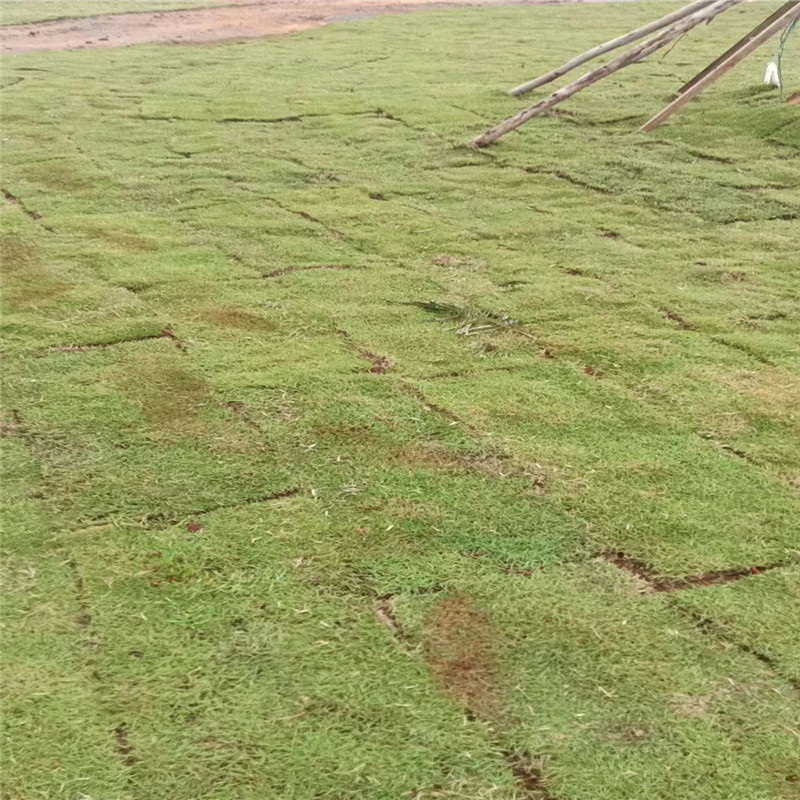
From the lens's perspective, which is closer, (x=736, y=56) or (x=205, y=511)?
(x=205, y=511)

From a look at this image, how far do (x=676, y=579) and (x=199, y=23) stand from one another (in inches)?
448

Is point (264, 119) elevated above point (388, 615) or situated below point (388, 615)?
above

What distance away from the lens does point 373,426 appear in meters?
→ 2.74

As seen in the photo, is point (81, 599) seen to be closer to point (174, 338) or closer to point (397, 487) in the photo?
point (397, 487)

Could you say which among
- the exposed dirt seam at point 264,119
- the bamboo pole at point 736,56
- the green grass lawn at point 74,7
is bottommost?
the exposed dirt seam at point 264,119

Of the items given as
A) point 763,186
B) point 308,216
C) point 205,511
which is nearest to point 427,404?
point 205,511

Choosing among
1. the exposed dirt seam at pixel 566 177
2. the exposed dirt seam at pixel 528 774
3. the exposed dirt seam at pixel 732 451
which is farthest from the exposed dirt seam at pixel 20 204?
the exposed dirt seam at pixel 528 774

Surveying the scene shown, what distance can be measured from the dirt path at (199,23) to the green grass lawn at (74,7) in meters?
0.26

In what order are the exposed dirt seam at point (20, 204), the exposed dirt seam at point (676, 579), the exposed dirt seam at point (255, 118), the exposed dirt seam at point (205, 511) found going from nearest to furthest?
the exposed dirt seam at point (676, 579)
the exposed dirt seam at point (205, 511)
the exposed dirt seam at point (20, 204)
the exposed dirt seam at point (255, 118)

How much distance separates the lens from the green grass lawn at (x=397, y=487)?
5.50ft

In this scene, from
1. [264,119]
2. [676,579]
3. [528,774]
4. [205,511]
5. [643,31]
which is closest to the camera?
[528,774]

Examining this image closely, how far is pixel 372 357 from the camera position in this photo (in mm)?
3215

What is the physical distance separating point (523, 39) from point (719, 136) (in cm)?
456

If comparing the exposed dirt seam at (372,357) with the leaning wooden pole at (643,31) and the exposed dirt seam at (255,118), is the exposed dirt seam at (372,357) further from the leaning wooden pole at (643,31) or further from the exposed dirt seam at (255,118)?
the exposed dirt seam at (255,118)
